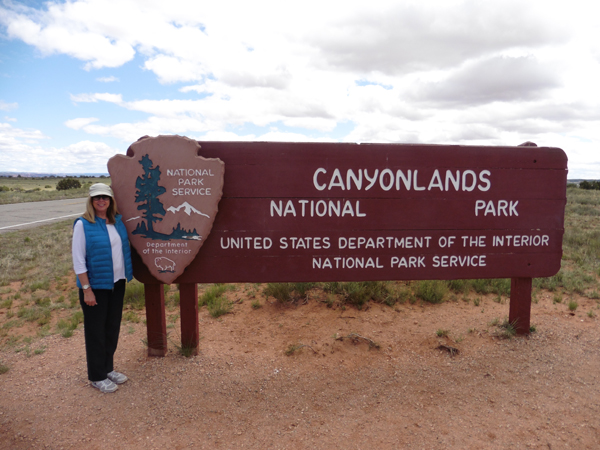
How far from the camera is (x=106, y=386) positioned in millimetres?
3381

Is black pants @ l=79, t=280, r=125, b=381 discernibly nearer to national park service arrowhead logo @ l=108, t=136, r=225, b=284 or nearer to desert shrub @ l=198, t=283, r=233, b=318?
national park service arrowhead logo @ l=108, t=136, r=225, b=284

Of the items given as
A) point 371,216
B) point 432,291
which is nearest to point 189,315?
point 371,216

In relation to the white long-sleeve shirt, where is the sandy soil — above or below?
below

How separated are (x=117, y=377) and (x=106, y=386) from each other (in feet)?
0.45

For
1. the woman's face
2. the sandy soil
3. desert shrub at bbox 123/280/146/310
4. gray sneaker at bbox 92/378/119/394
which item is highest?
the woman's face

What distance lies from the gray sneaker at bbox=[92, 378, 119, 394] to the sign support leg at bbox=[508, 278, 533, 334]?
428 centimetres

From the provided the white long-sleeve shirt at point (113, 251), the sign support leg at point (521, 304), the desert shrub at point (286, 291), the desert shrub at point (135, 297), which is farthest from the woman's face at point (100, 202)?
the sign support leg at point (521, 304)

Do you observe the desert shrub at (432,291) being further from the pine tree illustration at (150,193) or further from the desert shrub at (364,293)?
the pine tree illustration at (150,193)

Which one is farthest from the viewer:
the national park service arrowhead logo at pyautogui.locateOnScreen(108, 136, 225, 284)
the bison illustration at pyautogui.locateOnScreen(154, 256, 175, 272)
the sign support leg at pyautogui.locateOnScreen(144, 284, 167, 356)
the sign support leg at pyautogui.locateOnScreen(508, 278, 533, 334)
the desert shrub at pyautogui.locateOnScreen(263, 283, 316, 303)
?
the desert shrub at pyautogui.locateOnScreen(263, 283, 316, 303)

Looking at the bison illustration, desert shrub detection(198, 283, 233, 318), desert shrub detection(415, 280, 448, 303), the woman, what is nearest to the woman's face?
the woman

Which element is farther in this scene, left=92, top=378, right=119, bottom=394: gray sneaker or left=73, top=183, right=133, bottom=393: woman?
left=92, top=378, right=119, bottom=394: gray sneaker

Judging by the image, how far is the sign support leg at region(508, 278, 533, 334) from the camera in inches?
167

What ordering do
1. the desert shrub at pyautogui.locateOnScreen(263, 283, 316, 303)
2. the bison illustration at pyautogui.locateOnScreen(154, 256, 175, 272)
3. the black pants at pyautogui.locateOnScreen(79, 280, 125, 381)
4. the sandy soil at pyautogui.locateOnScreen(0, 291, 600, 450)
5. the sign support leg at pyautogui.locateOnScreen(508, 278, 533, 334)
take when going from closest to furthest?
1. the sandy soil at pyautogui.locateOnScreen(0, 291, 600, 450)
2. the black pants at pyautogui.locateOnScreen(79, 280, 125, 381)
3. the bison illustration at pyautogui.locateOnScreen(154, 256, 175, 272)
4. the sign support leg at pyautogui.locateOnScreen(508, 278, 533, 334)
5. the desert shrub at pyautogui.locateOnScreen(263, 283, 316, 303)

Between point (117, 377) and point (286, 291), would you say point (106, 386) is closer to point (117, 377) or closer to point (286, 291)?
point (117, 377)
